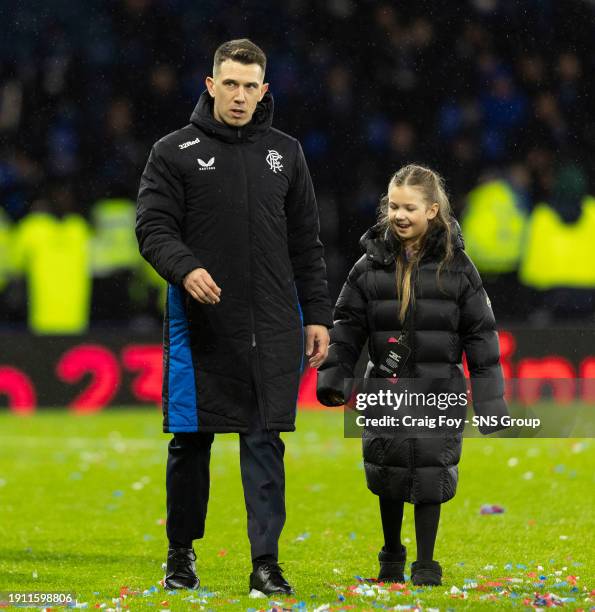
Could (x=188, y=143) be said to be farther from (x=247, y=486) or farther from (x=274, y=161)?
(x=247, y=486)

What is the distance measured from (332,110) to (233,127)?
1258 centimetres

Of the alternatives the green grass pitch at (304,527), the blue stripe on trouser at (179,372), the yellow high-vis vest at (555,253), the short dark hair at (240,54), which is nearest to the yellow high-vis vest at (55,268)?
the green grass pitch at (304,527)

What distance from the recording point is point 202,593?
5.06 m

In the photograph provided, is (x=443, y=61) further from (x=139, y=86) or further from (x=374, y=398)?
(x=374, y=398)

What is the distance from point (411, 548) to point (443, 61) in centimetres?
1195

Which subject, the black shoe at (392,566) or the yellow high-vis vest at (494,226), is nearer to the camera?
the black shoe at (392,566)

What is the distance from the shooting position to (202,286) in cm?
476

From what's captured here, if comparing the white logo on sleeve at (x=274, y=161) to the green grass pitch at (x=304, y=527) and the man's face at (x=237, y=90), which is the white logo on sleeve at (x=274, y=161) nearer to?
the man's face at (x=237, y=90)

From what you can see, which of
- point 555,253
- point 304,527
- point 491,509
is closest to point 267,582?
point 304,527

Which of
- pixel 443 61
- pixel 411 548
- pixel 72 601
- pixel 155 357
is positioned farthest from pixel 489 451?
pixel 443 61

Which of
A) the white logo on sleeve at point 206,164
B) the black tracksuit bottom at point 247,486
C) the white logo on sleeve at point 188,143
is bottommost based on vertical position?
the black tracksuit bottom at point 247,486

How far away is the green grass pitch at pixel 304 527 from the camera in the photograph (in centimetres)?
515

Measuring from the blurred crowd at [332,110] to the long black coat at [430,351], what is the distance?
11.5 m

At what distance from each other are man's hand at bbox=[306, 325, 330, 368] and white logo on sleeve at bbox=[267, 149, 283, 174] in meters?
0.57
